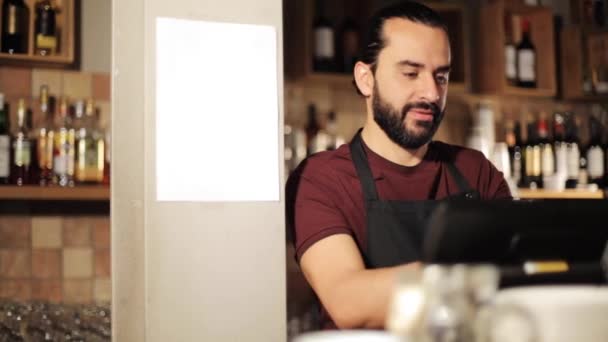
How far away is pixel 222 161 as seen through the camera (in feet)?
4.62

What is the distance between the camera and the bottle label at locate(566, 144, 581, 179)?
379 centimetres

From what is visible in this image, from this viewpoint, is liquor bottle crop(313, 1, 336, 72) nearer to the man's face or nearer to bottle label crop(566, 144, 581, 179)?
bottle label crop(566, 144, 581, 179)

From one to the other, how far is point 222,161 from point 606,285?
706 mm

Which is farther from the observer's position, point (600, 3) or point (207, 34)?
point (600, 3)

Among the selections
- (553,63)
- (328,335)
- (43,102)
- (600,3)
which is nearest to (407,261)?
(328,335)

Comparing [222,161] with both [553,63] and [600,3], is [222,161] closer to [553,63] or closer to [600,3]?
[553,63]

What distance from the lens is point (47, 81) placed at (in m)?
3.13

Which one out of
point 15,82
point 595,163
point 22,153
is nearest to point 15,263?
point 22,153

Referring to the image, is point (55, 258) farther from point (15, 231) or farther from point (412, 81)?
point (412, 81)

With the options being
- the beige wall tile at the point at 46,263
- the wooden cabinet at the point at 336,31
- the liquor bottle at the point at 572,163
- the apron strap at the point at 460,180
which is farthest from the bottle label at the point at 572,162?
the beige wall tile at the point at 46,263

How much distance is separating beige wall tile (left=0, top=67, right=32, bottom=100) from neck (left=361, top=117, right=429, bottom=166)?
180 centimetres

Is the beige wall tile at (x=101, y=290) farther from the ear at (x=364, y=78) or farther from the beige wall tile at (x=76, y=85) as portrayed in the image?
the ear at (x=364, y=78)

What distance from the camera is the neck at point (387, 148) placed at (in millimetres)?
1803

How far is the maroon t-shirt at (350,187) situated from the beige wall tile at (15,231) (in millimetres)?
1663
